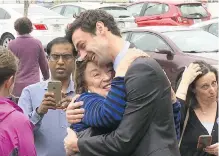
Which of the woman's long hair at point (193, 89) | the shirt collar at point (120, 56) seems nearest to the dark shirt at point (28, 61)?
the woman's long hair at point (193, 89)

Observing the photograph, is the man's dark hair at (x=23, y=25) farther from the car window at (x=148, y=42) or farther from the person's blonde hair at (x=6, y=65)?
the person's blonde hair at (x=6, y=65)

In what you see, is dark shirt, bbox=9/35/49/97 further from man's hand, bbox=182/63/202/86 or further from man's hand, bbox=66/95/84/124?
man's hand, bbox=66/95/84/124

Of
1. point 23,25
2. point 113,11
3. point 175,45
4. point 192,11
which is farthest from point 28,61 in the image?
point 192,11

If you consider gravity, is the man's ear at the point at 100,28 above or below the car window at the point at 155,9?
above

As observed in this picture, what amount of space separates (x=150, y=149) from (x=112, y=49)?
52 centimetres

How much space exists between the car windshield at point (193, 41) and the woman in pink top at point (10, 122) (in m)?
7.97

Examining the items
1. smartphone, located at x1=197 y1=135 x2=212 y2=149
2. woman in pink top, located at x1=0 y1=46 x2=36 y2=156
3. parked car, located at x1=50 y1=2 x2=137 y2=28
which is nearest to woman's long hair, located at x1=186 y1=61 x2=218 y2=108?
smartphone, located at x1=197 y1=135 x2=212 y2=149

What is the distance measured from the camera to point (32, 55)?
8.18m

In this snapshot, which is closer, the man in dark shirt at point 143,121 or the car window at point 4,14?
the man in dark shirt at point 143,121

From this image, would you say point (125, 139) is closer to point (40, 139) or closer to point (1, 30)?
point (40, 139)

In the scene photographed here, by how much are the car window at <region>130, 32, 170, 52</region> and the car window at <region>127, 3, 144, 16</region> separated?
9.08 metres

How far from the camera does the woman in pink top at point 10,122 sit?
119 inches

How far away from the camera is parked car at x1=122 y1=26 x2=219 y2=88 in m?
10.5

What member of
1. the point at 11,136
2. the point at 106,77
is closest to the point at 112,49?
the point at 106,77
